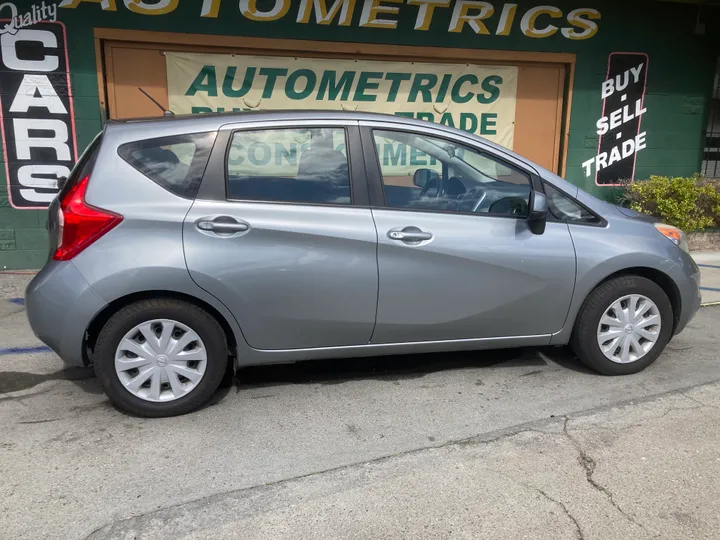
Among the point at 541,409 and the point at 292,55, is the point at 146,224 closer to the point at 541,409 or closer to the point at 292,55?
the point at 541,409

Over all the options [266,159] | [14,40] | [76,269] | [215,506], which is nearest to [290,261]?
[266,159]

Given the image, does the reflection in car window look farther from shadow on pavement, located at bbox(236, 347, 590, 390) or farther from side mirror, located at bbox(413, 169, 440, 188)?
shadow on pavement, located at bbox(236, 347, 590, 390)

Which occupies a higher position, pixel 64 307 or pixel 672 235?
pixel 672 235

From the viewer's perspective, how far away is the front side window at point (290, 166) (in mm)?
3369

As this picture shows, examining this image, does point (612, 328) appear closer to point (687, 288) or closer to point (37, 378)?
point (687, 288)

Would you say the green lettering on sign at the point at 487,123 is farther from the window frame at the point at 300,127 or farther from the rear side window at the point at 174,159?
the rear side window at the point at 174,159

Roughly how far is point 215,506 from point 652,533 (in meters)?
1.87

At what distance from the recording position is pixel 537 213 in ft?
11.8

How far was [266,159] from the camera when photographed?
3.53 metres

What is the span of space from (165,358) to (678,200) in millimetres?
7272

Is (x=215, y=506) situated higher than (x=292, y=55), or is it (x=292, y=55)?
(x=292, y=55)

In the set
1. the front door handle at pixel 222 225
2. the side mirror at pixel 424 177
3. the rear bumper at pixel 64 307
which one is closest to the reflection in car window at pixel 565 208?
the side mirror at pixel 424 177

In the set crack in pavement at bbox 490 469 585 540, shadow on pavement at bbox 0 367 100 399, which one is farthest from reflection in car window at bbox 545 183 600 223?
shadow on pavement at bbox 0 367 100 399

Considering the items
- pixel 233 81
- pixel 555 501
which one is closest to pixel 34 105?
pixel 233 81
